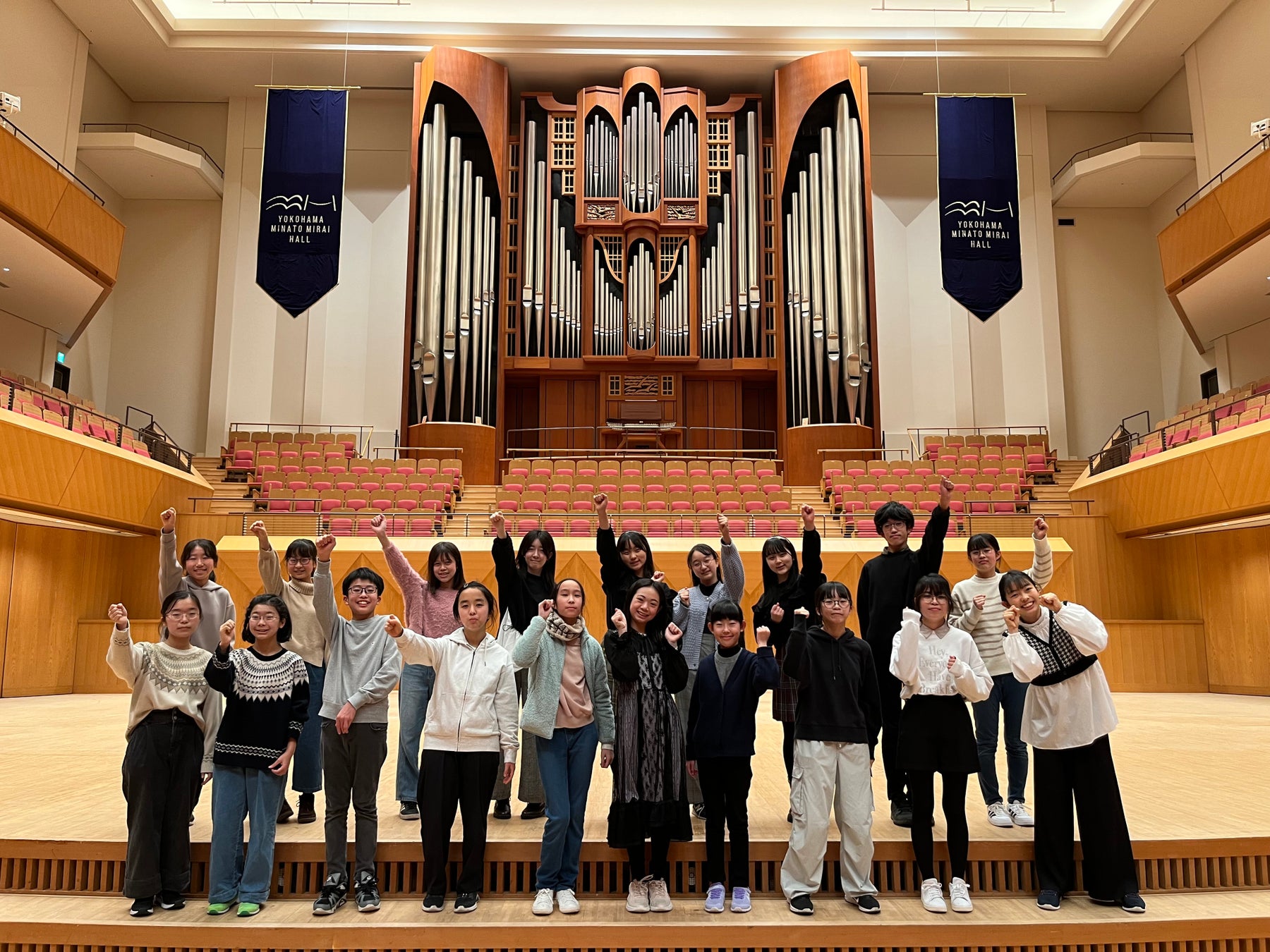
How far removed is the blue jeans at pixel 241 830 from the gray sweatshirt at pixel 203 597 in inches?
26.9

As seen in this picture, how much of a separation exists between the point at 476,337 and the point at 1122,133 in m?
11.1

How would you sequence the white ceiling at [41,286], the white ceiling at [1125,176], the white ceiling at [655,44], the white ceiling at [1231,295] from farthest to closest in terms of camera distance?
the white ceiling at [655,44] → the white ceiling at [1125,176] → the white ceiling at [1231,295] → the white ceiling at [41,286]

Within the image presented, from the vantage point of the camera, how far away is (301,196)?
1112cm

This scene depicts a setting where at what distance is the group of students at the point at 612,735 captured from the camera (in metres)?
3.26

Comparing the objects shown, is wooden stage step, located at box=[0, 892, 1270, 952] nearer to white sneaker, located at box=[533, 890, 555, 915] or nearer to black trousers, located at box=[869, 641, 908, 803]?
white sneaker, located at box=[533, 890, 555, 915]

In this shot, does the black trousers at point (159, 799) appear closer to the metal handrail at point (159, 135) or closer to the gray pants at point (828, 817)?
the gray pants at point (828, 817)

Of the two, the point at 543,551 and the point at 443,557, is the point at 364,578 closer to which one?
the point at 443,557

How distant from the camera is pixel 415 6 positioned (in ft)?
46.4

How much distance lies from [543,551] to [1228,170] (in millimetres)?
12807

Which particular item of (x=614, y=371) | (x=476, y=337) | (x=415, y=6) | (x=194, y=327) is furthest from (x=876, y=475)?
(x=194, y=327)

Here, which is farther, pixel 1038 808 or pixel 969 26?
pixel 969 26

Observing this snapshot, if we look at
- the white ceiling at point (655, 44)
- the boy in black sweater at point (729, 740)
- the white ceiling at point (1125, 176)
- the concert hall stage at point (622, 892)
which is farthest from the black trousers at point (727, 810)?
the white ceiling at point (1125, 176)

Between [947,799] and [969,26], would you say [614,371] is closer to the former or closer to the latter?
[969,26]

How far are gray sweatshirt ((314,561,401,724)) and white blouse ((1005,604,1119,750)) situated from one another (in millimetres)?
2299
